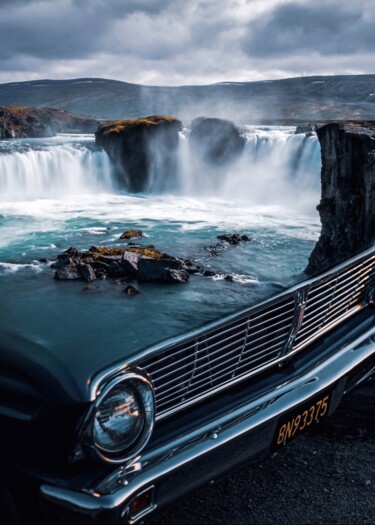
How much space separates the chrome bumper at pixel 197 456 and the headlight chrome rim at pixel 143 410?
39 mm

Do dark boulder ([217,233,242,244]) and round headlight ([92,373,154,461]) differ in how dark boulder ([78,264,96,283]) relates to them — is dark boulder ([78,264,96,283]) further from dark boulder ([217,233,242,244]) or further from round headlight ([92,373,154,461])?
round headlight ([92,373,154,461])

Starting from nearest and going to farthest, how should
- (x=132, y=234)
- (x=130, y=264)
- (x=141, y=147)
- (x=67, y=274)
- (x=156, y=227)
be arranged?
(x=67, y=274), (x=130, y=264), (x=132, y=234), (x=156, y=227), (x=141, y=147)

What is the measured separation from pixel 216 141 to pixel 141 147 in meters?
4.70

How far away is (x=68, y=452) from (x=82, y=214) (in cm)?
2224

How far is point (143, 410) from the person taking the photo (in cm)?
196

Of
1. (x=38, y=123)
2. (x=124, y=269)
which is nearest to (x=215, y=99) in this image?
(x=38, y=123)

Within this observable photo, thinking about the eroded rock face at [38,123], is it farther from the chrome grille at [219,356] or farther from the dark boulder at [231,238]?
the chrome grille at [219,356]

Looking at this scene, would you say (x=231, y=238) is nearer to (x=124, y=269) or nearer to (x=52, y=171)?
(x=124, y=269)

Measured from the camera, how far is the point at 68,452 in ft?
6.07

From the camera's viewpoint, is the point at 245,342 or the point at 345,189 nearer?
the point at 245,342

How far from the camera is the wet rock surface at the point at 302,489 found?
2.66 metres

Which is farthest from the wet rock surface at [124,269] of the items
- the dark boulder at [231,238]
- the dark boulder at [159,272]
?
the dark boulder at [231,238]

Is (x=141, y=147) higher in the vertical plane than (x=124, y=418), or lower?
lower

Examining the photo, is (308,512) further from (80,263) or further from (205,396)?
(80,263)
